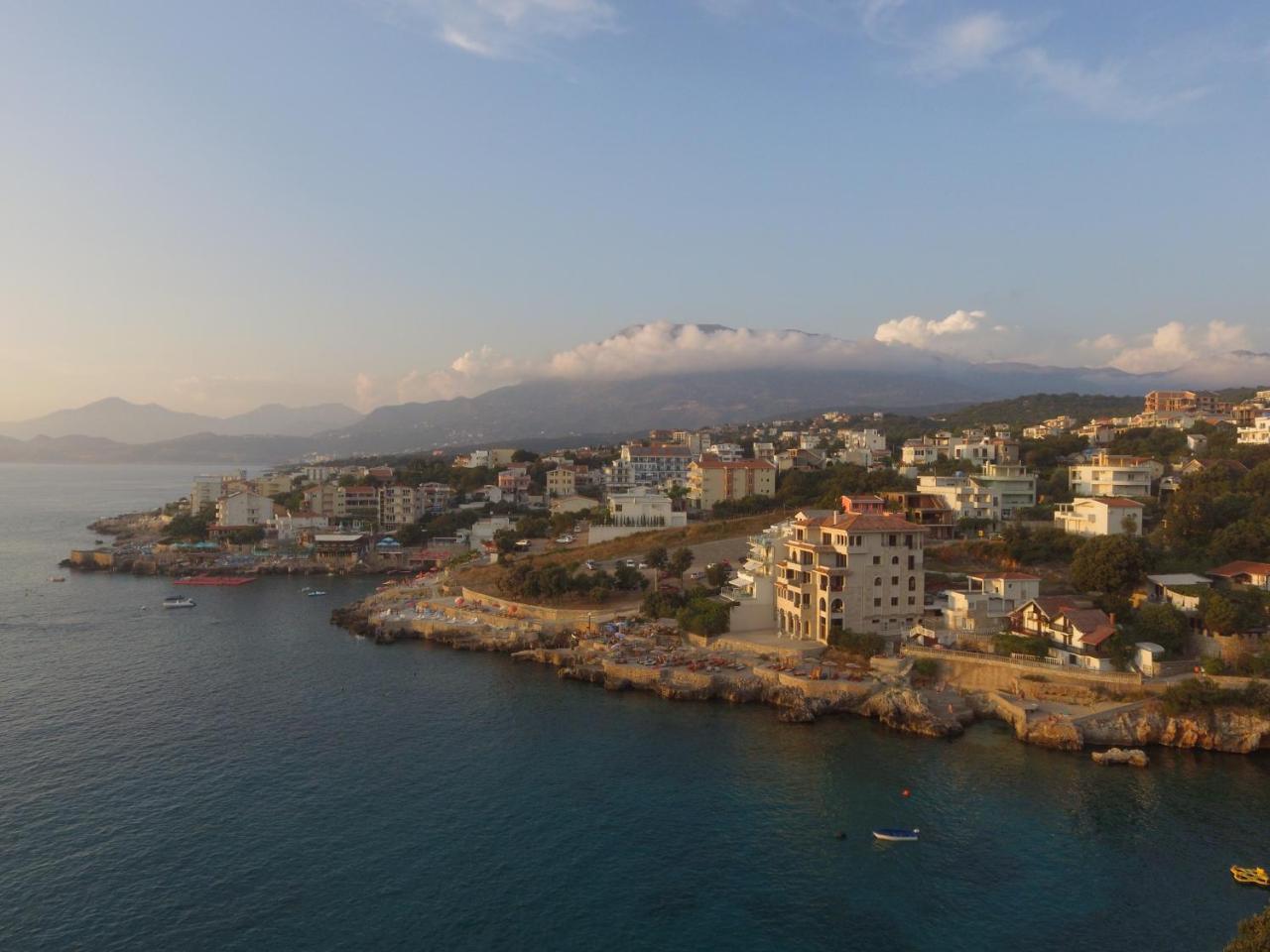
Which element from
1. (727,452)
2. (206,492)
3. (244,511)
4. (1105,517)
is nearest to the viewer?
(1105,517)

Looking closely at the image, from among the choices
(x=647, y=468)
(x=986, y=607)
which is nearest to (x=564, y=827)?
(x=986, y=607)

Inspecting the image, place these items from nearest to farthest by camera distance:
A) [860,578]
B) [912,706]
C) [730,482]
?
[912,706]
[860,578]
[730,482]

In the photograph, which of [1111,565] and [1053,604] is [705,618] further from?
[1111,565]

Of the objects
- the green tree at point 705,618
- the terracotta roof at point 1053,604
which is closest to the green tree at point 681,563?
the green tree at point 705,618

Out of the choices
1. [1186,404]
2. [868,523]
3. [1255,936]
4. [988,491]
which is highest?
[1186,404]

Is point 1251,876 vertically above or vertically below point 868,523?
below

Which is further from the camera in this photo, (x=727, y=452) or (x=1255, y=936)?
(x=727, y=452)

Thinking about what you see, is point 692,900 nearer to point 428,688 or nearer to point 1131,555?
point 428,688

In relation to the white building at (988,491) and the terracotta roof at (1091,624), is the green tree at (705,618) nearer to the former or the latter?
the terracotta roof at (1091,624)
